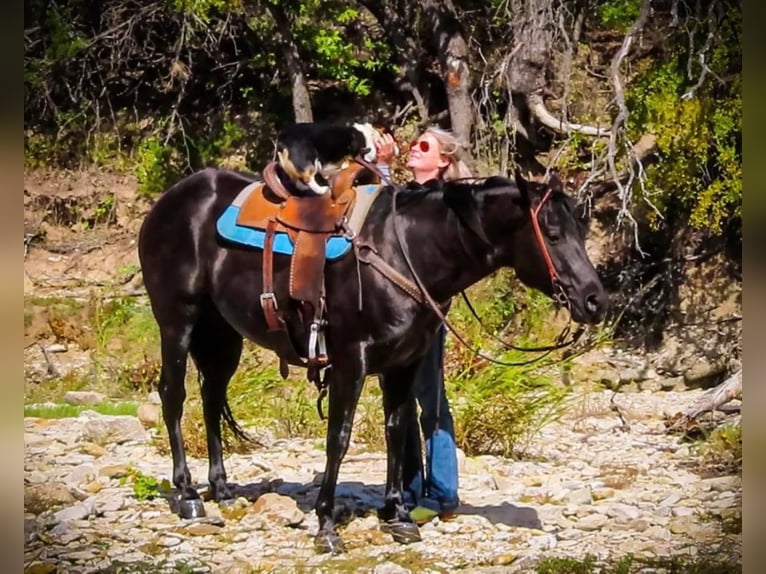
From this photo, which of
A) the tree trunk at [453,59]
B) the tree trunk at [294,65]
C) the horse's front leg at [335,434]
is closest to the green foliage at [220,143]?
the tree trunk at [294,65]

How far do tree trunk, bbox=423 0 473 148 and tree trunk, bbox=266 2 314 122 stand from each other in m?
1.26

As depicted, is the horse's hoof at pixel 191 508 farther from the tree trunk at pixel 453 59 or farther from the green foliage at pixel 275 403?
the tree trunk at pixel 453 59

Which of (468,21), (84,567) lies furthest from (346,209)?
(468,21)

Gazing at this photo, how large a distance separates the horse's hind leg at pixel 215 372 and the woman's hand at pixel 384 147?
3.48 ft

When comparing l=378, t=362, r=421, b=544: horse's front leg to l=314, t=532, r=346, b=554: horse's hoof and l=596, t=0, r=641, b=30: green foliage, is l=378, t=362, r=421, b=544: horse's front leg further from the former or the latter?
l=596, t=0, r=641, b=30: green foliage

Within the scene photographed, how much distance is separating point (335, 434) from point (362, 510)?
2.25 ft

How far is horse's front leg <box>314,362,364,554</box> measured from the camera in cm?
421

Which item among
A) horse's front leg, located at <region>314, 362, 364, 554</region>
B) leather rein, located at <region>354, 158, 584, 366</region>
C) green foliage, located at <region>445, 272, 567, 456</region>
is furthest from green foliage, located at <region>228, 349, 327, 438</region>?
leather rein, located at <region>354, 158, 584, 366</region>

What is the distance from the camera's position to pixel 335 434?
429 centimetres

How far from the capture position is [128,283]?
33.7 feet

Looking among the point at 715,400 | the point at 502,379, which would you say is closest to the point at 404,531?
the point at 502,379

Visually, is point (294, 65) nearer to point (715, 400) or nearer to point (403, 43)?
point (403, 43)

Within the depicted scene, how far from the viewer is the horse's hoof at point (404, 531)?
4.43m

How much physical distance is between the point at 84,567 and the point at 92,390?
396 centimetres
